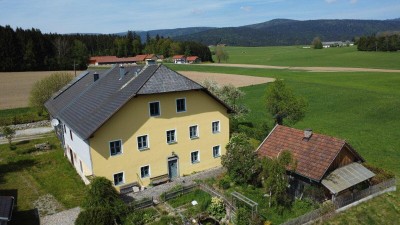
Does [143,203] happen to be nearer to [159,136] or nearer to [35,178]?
[159,136]

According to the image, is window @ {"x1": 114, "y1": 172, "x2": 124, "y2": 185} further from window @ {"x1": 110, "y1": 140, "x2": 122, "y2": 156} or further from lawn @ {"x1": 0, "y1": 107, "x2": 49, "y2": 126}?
lawn @ {"x1": 0, "y1": 107, "x2": 49, "y2": 126}

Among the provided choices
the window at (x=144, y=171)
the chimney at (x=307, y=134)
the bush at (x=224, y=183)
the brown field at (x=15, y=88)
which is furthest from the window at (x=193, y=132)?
the brown field at (x=15, y=88)

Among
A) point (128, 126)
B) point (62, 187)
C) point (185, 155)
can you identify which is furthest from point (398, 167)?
point (62, 187)

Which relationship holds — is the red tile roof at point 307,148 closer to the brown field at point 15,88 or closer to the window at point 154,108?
the window at point 154,108

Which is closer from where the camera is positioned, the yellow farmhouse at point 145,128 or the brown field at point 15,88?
the yellow farmhouse at point 145,128

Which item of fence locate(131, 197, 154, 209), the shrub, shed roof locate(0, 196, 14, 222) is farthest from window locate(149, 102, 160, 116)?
shed roof locate(0, 196, 14, 222)

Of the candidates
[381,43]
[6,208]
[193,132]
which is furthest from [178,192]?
[381,43]
